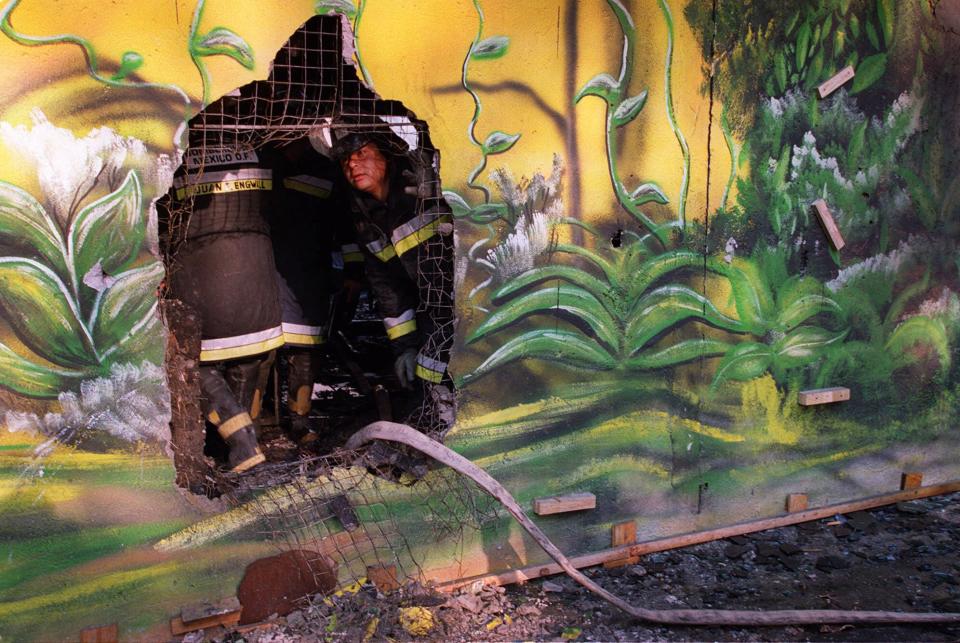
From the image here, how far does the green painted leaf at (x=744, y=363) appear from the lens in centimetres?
507

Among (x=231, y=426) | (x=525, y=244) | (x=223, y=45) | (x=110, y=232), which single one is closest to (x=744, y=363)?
(x=525, y=244)

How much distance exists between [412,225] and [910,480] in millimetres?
3897

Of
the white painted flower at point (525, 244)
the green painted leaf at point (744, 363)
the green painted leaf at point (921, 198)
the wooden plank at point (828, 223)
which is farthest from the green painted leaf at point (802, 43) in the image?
the white painted flower at point (525, 244)

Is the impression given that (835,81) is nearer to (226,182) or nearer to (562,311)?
(562,311)

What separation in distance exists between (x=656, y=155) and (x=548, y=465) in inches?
71.2

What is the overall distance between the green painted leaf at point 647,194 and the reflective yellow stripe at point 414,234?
103 cm

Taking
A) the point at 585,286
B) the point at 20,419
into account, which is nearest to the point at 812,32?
the point at 585,286

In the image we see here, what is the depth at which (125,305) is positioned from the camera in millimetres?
3635

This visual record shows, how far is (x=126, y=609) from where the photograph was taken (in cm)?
382

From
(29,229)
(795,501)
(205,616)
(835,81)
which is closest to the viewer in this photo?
(29,229)

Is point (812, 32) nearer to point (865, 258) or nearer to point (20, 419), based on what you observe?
point (865, 258)

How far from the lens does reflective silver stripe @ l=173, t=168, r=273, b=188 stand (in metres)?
4.42

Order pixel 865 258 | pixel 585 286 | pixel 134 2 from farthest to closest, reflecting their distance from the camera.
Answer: pixel 865 258 → pixel 585 286 → pixel 134 2

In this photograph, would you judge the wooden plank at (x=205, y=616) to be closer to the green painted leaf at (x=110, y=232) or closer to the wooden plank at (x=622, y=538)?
the green painted leaf at (x=110, y=232)
